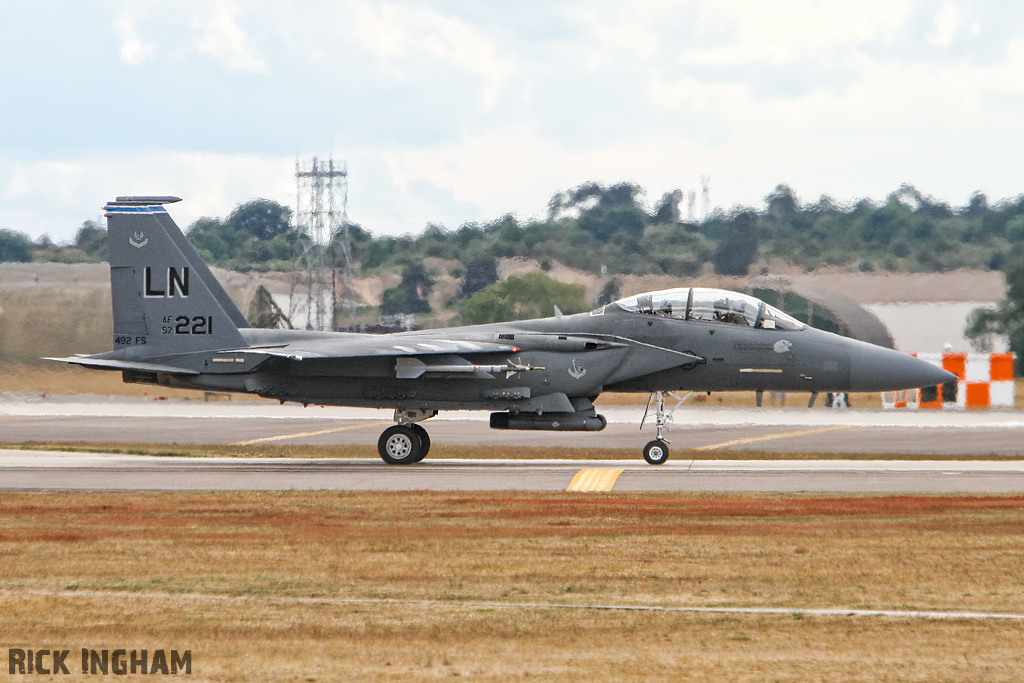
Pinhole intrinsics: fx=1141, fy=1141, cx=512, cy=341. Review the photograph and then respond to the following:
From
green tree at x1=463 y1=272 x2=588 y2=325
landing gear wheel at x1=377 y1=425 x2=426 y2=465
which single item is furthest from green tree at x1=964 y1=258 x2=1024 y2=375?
landing gear wheel at x1=377 y1=425 x2=426 y2=465

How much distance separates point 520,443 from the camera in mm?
24969

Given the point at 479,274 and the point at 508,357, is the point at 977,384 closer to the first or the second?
the point at 479,274

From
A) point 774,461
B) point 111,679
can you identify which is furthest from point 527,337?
point 111,679

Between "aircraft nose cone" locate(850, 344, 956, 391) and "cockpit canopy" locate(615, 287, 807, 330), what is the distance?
43.5 inches

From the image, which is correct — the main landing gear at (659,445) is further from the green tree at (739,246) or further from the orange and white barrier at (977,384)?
the orange and white barrier at (977,384)

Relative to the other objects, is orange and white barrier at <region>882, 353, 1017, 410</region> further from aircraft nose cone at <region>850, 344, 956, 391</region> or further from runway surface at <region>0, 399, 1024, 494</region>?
aircraft nose cone at <region>850, 344, 956, 391</region>

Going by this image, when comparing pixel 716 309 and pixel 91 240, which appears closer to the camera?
pixel 716 309

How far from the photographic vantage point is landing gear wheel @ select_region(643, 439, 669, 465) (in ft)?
62.1

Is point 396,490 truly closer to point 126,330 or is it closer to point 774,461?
point 126,330

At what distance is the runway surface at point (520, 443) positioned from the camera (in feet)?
51.8

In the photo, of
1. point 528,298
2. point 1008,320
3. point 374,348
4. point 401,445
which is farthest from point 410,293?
point 1008,320

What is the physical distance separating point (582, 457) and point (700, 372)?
11.7 ft

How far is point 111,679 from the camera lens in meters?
6.16

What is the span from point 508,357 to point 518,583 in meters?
10.2
